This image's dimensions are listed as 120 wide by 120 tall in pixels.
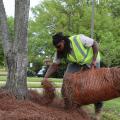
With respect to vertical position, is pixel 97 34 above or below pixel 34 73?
above

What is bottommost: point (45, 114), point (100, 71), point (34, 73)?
point (34, 73)

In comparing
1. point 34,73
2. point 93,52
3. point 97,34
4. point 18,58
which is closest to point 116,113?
point 93,52

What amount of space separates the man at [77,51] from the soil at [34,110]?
567 mm

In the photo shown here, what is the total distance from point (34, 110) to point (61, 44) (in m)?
1.38

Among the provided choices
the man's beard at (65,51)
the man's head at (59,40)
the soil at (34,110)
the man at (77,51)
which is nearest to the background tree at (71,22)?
the man at (77,51)

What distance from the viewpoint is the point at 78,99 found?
286 inches

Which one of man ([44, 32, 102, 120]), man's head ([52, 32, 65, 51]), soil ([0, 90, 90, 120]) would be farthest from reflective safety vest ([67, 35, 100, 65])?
soil ([0, 90, 90, 120])

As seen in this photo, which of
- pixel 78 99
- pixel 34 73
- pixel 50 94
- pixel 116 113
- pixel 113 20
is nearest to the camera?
pixel 78 99

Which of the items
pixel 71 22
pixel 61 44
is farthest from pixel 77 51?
pixel 71 22

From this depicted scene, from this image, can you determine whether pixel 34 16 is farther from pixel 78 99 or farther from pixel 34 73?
pixel 78 99

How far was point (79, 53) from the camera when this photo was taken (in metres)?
7.78

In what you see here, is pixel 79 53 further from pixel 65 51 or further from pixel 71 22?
pixel 71 22

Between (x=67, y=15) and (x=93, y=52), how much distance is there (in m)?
29.2

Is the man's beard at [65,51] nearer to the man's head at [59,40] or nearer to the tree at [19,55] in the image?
the man's head at [59,40]
